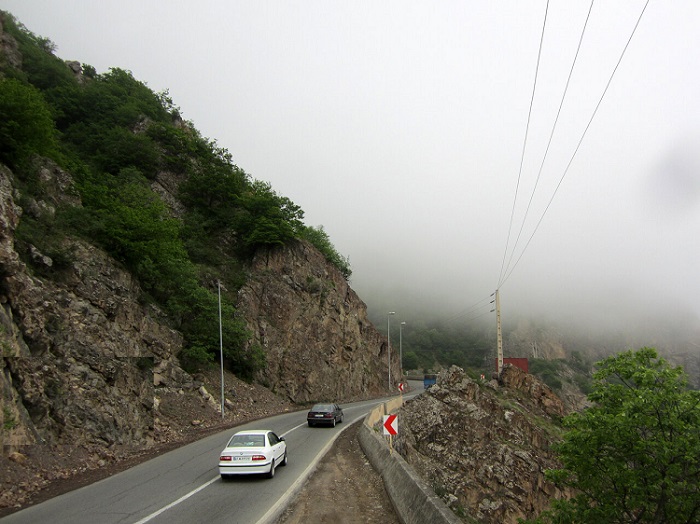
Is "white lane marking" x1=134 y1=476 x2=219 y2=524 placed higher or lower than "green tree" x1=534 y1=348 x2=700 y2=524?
lower

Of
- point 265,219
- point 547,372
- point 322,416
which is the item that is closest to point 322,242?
point 265,219

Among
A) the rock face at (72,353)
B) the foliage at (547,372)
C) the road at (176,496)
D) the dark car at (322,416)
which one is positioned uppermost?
A: the rock face at (72,353)

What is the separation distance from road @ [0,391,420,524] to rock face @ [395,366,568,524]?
34.4 ft

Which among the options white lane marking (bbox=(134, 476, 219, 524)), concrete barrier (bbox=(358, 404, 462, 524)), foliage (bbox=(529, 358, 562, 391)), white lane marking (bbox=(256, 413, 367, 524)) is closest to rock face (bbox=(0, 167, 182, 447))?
white lane marking (bbox=(134, 476, 219, 524))

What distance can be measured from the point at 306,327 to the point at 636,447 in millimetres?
39774

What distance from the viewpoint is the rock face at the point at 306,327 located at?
43688mm

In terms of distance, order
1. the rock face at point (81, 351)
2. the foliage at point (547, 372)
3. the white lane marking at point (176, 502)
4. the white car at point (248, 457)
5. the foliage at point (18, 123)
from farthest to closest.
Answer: the foliage at point (547, 372)
the foliage at point (18, 123)
the rock face at point (81, 351)
the white car at point (248, 457)
the white lane marking at point (176, 502)

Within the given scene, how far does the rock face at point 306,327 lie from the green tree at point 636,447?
110 ft

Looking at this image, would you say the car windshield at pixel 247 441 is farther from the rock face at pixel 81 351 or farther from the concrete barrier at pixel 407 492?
the rock face at pixel 81 351

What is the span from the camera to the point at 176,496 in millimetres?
11273

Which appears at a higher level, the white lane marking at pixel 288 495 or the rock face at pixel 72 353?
the rock face at pixel 72 353

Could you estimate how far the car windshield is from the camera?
1333 centimetres

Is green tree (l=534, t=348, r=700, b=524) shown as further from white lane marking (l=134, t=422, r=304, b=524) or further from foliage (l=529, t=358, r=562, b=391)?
foliage (l=529, t=358, r=562, b=391)

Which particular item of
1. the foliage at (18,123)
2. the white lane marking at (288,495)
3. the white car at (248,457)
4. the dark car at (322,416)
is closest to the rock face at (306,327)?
the dark car at (322,416)
